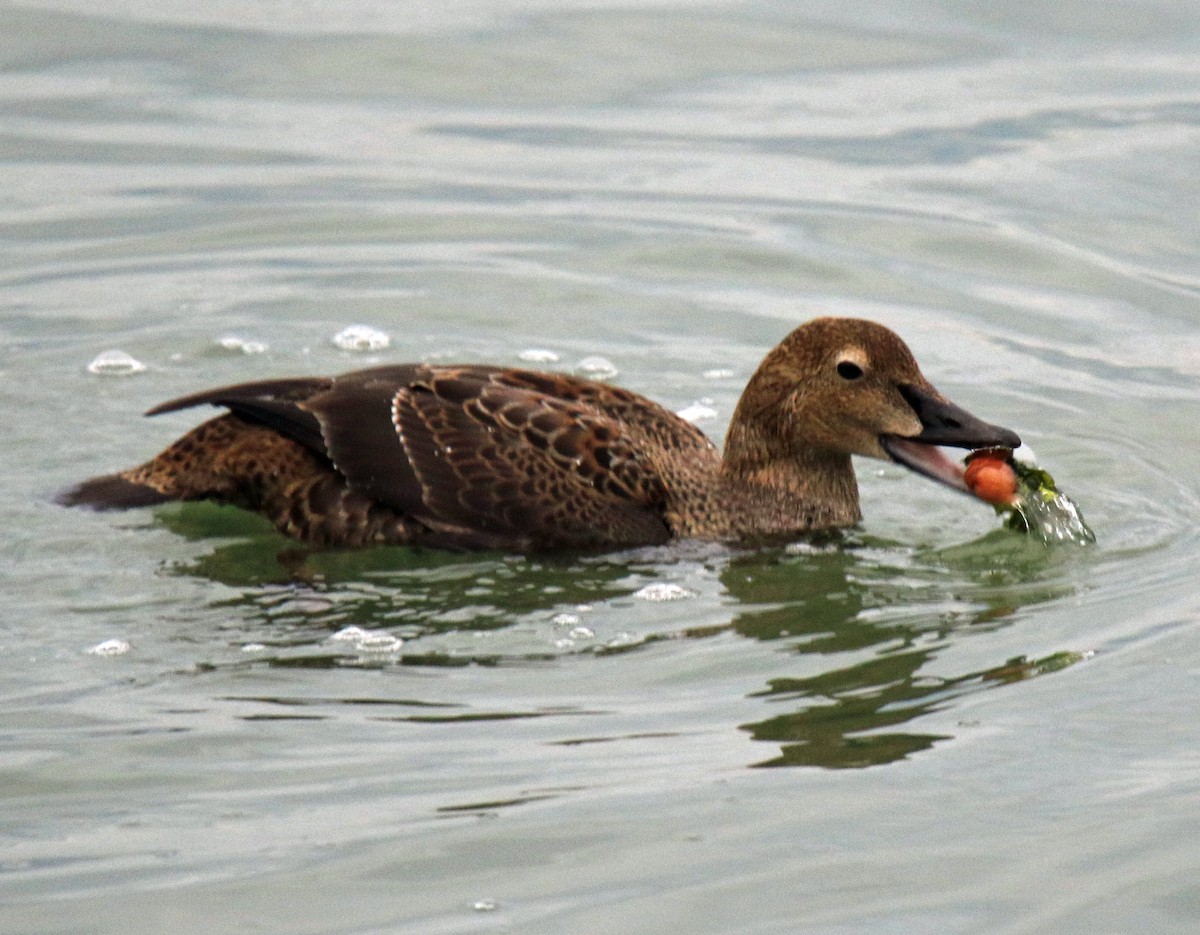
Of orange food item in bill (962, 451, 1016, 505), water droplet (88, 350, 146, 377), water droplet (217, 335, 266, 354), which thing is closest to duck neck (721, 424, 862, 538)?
orange food item in bill (962, 451, 1016, 505)

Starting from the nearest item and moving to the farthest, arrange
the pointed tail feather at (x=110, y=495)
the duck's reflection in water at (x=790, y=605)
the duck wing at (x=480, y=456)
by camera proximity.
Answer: the duck's reflection in water at (x=790, y=605) < the duck wing at (x=480, y=456) < the pointed tail feather at (x=110, y=495)

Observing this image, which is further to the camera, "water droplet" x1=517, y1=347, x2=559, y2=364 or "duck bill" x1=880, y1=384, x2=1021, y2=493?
"water droplet" x1=517, y1=347, x2=559, y2=364

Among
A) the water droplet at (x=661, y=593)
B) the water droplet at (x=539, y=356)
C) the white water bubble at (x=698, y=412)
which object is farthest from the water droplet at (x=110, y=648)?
the water droplet at (x=539, y=356)

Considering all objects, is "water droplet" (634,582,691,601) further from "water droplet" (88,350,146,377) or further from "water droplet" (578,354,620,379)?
"water droplet" (88,350,146,377)

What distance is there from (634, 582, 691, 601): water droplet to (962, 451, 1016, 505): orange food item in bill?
1281mm

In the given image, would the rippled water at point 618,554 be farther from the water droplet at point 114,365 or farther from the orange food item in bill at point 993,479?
the orange food item in bill at point 993,479

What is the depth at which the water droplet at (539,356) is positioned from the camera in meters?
10.7

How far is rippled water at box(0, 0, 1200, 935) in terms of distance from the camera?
568 cm

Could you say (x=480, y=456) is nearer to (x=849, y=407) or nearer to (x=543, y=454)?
(x=543, y=454)

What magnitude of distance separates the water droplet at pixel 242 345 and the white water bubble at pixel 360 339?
39cm

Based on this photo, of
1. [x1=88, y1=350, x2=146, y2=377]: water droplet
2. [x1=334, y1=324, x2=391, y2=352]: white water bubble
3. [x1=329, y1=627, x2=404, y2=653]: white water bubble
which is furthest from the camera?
[x1=334, y1=324, x2=391, y2=352]: white water bubble

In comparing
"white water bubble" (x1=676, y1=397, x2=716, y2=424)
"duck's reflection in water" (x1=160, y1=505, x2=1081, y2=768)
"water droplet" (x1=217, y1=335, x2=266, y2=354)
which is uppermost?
"water droplet" (x1=217, y1=335, x2=266, y2=354)

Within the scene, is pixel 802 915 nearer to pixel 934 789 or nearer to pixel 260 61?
pixel 934 789

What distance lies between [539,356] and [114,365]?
2.09 meters
